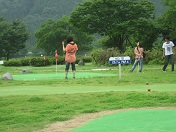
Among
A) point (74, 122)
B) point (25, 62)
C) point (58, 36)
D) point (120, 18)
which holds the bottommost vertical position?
point (74, 122)

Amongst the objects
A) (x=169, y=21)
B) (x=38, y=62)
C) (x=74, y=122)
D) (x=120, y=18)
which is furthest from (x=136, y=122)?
(x=169, y=21)

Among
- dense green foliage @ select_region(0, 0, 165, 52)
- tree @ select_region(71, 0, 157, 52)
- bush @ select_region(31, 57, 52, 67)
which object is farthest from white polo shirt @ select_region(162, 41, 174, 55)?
dense green foliage @ select_region(0, 0, 165, 52)

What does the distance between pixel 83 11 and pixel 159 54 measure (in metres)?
15.0

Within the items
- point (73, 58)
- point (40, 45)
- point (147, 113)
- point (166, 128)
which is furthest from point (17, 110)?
point (40, 45)

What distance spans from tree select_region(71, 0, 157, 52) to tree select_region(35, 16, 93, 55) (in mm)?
38196

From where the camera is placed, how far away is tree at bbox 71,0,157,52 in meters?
49.3

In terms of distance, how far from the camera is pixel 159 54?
129ft

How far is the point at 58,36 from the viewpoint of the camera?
91.6 meters

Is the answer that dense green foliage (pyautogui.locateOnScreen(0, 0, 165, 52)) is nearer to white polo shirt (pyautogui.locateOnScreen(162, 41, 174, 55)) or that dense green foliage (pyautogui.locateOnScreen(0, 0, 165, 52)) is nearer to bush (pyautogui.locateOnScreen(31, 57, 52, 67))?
bush (pyautogui.locateOnScreen(31, 57, 52, 67))

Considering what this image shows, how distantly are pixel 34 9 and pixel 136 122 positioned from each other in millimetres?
163303

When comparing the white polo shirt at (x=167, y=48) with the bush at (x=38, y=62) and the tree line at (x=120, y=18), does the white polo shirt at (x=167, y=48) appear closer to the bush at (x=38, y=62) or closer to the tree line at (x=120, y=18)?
the tree line at (x=120, y=18)

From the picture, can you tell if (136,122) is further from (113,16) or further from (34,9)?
(34,9)

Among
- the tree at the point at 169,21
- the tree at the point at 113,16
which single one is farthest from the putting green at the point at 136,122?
the tree at the point at 169,21

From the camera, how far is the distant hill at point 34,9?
15688 cm
